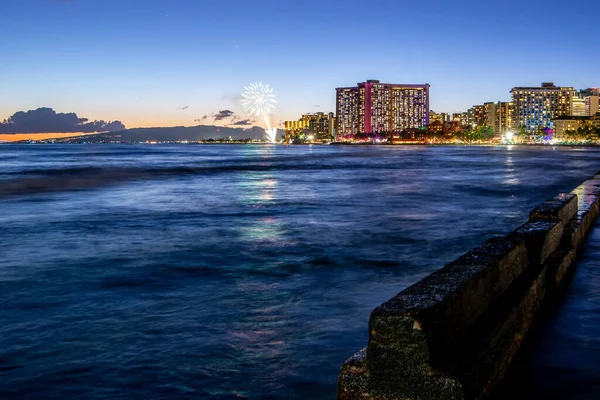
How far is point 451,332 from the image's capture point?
4137 mm

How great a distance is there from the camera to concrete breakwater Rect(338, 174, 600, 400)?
3746 millimetres

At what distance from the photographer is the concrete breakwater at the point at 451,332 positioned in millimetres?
3746

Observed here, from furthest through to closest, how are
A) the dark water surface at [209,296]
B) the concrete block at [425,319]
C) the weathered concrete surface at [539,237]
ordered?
1. the weathered concrete surface at [539,237]
2. the dark water surface at [209,296]
3. the concrete block at [425,319]

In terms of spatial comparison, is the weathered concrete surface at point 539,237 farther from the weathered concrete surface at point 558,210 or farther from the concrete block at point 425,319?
the concrete block at point 425,319

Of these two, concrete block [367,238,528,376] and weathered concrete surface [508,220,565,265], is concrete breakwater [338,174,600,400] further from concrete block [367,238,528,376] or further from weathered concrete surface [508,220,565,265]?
weathered concrete surface [508,220,565,265]

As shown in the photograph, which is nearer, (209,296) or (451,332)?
(451,332)

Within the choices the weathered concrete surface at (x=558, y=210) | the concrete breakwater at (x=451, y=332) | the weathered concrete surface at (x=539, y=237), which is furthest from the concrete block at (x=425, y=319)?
the weathered concrete surface at (x=558, y=210)

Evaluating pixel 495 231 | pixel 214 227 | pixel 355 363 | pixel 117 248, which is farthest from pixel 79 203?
pixel 355 363

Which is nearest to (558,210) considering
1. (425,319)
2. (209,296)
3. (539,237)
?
(539,237)

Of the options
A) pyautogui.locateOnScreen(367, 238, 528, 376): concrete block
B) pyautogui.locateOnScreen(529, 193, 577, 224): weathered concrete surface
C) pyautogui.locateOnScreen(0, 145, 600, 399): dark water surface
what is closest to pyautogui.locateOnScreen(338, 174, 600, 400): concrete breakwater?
pyautogui.locateOnScreen(367, 238, 528, 376): concrete block

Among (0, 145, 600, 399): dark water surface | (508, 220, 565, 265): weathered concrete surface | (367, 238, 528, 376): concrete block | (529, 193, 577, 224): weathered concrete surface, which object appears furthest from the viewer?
(529, 193, 577, 224): weathered concrete surface

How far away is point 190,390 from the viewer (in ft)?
17.0

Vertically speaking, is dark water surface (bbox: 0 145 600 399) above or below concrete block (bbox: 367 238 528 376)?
below

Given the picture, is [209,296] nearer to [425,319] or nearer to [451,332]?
[451,332]
